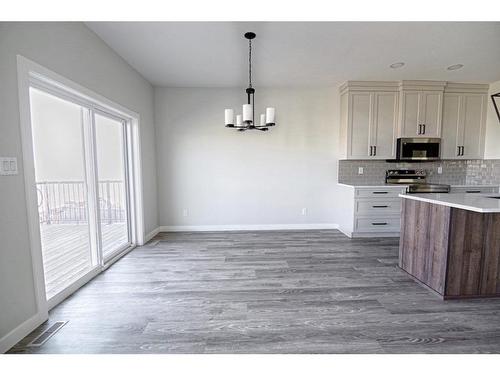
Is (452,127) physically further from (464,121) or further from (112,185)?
(112,185)

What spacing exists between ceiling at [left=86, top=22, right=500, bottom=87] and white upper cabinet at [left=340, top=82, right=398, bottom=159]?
23cm

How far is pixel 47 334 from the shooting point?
164cm

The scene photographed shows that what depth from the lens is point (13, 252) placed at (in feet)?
5.08

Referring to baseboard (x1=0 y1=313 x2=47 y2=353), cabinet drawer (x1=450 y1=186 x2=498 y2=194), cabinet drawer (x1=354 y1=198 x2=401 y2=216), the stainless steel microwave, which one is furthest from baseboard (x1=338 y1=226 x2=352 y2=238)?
baseboard (x1=0 y1=313 x2=47 y2=353)

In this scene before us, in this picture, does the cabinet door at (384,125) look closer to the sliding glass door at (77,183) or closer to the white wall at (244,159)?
the white wall at (244,159)

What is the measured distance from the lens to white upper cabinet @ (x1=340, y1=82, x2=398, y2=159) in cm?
389

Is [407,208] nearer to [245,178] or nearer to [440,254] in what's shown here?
[440,254]

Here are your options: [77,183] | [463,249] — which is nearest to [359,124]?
[463,249]

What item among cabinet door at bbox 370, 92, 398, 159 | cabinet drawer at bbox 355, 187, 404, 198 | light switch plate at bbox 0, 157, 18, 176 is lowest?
cabinet drawer at bbox 355, 187, 404, 198

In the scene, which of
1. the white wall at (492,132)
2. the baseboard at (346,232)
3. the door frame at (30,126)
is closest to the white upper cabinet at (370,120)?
the baseboard at (346,232)

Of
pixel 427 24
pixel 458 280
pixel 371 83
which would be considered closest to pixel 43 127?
pixel 427 24

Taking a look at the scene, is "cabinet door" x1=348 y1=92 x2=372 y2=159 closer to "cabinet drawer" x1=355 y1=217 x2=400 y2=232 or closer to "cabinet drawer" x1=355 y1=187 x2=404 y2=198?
"cabinet drawer" x1=355 y1=187 x2=404 y2=198

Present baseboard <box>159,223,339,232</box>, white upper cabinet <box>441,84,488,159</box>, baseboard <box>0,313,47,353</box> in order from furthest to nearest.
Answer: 1. baseboard <box>159,223,339,232</box>
2. white upper cabinet <box>441,84,488,159</box>
3. baseboard <box>0,313,47,353</box>
